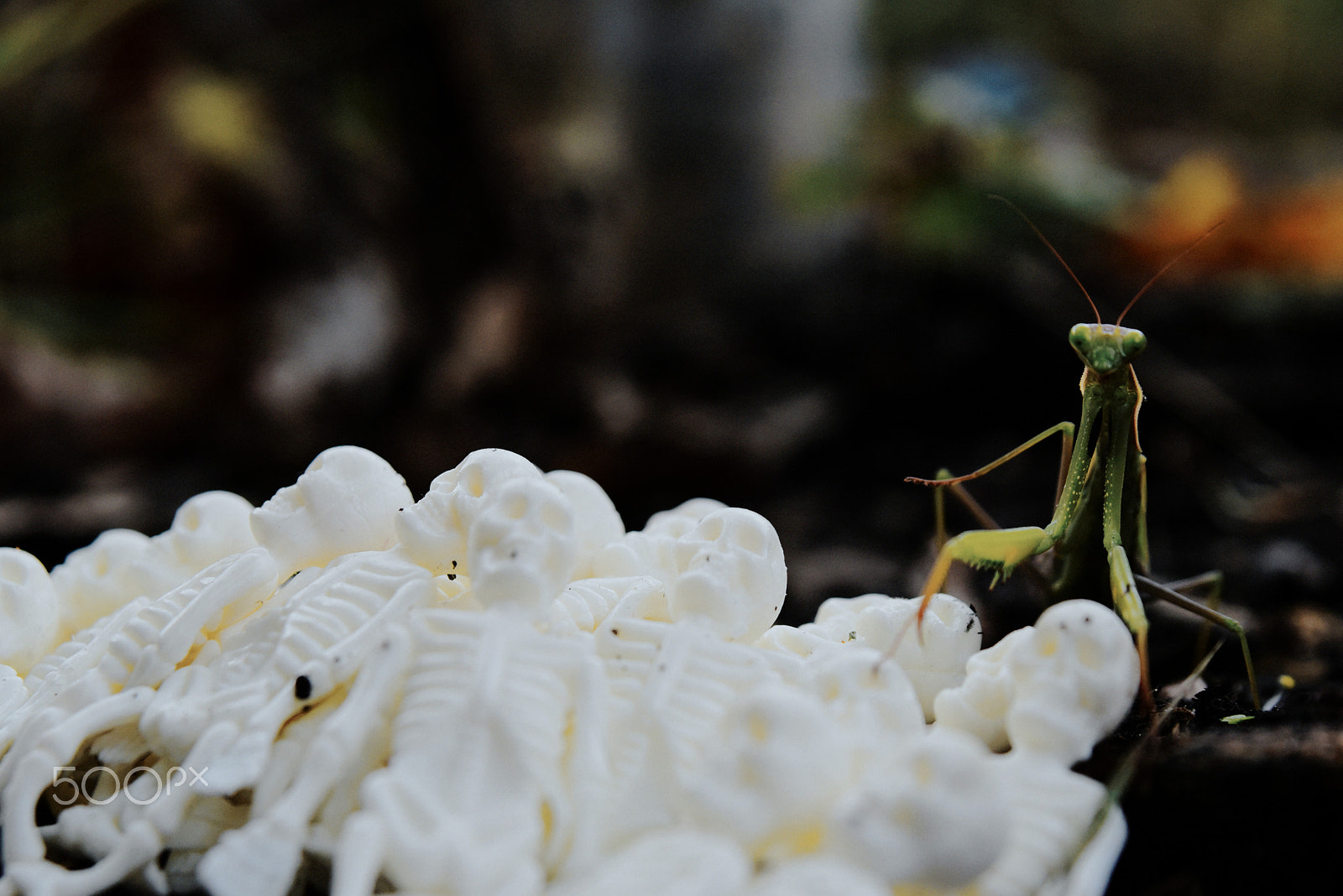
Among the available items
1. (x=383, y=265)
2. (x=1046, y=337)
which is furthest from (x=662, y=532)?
(x=383, y=265)

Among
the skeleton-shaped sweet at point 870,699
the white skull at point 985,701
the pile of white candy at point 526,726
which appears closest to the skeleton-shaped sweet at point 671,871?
the pile of white candy at point 526,726

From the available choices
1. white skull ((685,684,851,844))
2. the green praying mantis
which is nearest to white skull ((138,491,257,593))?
white skull ((685,684,851,844))

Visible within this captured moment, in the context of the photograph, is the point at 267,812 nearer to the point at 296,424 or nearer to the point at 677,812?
the point at 677,812

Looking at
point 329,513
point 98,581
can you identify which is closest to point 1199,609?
point 329,513

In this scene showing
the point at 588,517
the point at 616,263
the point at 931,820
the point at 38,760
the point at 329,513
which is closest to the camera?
the point at 931,820

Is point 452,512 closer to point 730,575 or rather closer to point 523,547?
point 523,547

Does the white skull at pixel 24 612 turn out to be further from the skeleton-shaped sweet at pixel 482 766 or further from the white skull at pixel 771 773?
the white skull at pixel 771 773

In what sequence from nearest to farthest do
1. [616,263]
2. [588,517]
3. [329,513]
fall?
[329,513] < [588,517] < [616,263]
